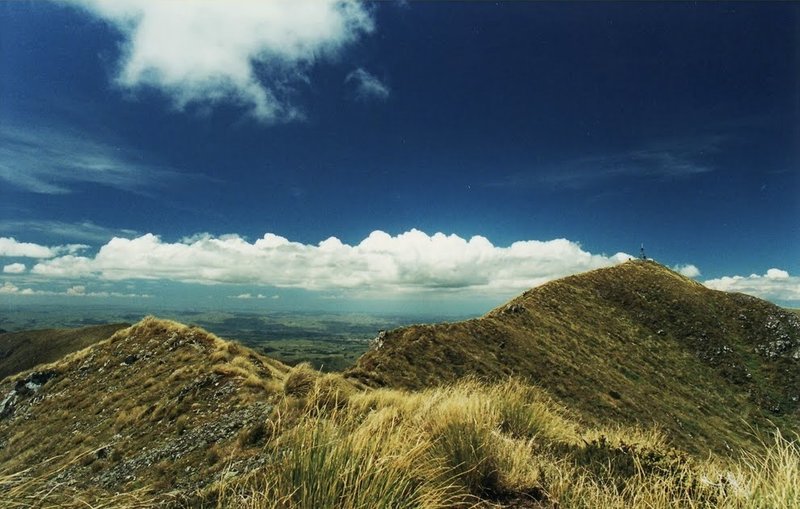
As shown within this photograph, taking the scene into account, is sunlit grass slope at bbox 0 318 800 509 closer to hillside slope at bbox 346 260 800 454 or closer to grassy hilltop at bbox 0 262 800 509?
grassy hilltop at bbox 0 262 800 509

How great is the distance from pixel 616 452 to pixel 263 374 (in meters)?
14.4

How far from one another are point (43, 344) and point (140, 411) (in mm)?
103619

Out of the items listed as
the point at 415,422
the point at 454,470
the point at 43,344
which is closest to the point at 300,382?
the point at 415,422

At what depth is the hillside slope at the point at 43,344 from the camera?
74.1 meters

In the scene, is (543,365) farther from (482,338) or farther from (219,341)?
(219,341)

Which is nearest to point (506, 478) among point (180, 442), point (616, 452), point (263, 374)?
point (616, 452)

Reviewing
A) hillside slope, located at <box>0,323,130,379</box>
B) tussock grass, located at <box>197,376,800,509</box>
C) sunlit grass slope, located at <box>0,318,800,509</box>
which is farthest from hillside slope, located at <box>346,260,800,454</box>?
hillside slope, located at <box>0,323,130,379</box>

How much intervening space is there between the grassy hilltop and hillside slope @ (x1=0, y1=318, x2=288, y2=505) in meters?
0.09

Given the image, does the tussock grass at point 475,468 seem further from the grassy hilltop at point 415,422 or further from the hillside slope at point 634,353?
the hillside slope at point 634,353

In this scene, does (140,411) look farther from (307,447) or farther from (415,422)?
(307,447)

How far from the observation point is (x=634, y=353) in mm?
56438

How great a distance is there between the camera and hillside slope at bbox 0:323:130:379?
243 feet

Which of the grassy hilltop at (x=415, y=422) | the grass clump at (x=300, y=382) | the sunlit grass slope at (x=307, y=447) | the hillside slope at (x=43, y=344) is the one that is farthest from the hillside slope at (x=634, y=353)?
the hillside slope at (x=43, y=344)

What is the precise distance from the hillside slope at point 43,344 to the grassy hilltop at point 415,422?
52816mm
